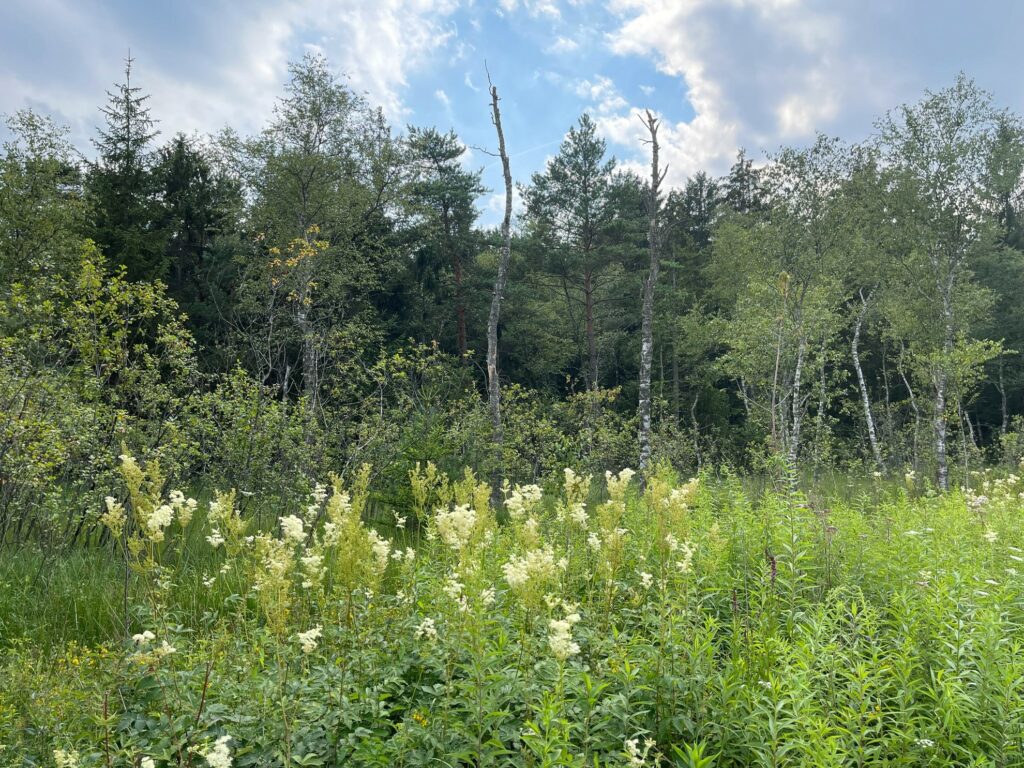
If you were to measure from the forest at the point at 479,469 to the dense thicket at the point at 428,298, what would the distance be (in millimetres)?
139

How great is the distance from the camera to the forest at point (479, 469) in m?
2.72

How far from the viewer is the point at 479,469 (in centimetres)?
1198

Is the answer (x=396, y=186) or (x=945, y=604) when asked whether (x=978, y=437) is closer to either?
(x=396, y=186)

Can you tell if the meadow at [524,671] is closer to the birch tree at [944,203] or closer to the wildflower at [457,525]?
the wildflower at [457,525]

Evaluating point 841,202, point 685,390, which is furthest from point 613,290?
point 841,202

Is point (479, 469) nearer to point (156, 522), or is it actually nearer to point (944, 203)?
point (156, 522)

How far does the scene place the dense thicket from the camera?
847 cm

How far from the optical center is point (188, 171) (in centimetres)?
2214

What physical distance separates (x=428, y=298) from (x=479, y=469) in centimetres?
1479

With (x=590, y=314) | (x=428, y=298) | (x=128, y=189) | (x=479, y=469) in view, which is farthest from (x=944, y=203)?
(x=128, y=189)

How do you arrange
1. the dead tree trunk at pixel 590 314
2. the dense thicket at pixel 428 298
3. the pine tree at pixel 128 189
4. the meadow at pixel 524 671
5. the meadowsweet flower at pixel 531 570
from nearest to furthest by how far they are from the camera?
the meadow at pixel 524 671 < the meadowsweet flower at pixel 531 570 < the dense thicket at pixel 428 298 < the pine tree at pixel 128 189 < the dead tree trunk at pixel 590 314

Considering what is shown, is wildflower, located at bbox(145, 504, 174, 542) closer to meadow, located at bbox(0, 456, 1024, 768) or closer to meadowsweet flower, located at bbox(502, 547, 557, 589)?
meadow, located at bbox(0, 456, 1024, 768)

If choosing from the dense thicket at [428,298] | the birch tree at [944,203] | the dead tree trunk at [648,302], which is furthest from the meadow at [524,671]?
the birch tree at [944,203]

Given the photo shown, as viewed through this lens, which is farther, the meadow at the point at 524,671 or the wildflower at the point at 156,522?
the wildflower at the point at 156,522
